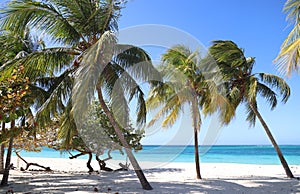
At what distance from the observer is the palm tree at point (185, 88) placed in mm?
8969

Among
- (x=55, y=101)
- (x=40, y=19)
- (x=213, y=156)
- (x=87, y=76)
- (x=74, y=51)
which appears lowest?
(x=213, y=156)

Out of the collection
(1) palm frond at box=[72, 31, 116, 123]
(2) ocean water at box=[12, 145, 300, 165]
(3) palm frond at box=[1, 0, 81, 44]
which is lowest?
(2) ocean water at box=[12, 145, 300, 165]

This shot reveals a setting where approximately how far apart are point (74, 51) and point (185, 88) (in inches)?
150

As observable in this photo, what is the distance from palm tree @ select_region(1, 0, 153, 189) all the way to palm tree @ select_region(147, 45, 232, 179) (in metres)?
1.75

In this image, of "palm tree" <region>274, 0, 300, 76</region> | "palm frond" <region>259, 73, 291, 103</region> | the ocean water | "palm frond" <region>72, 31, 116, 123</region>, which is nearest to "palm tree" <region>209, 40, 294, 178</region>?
"palm frond" <region>259, 73, 291, 103</region>

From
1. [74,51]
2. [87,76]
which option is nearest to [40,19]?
[74,51]

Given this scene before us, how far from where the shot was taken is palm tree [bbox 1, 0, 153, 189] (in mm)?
A: 6359

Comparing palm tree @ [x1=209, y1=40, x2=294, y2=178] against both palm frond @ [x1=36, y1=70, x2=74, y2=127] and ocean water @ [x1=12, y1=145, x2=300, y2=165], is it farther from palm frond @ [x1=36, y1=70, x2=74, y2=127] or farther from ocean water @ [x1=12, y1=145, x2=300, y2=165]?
ocean water @ [x1=12, y1=145, x2=300, y2=165]

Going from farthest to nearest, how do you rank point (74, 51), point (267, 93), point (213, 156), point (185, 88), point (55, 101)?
point (213, 156)
point (267, 93)
point (185, 88)
point (74, 51)
point (55, 101)

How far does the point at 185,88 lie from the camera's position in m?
9.00

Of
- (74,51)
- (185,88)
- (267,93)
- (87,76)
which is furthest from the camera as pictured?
(267,93)

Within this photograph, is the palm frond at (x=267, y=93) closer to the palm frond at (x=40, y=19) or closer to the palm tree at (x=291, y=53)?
the palm tree at (x=291, y=53)

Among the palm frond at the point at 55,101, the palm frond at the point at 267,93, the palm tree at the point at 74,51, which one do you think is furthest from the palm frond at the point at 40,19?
the palm frond at the point at 267,93

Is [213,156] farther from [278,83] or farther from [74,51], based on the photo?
[74,51]
